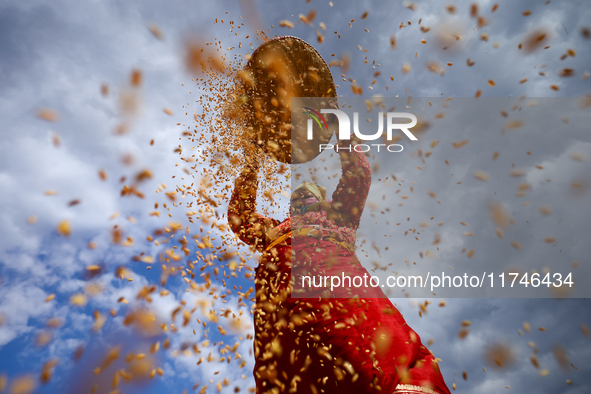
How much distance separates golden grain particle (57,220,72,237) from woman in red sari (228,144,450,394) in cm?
167

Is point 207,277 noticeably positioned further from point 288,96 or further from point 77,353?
point 288,96

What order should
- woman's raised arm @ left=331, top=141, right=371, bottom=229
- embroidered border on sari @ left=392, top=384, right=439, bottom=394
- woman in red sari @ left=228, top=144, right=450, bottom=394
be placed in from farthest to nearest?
woman's raised arm @ left=331, top=141, right=371, bottom=229, woman in red sari @ left=228, top=144, right=450, bottom=394, embroidered border on sari @ left=392, top=384, right=439, bottom=394

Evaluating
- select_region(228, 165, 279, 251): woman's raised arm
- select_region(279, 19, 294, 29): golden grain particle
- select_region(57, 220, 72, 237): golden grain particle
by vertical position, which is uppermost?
select_region(279, 19, 294, 29): golden grain particle

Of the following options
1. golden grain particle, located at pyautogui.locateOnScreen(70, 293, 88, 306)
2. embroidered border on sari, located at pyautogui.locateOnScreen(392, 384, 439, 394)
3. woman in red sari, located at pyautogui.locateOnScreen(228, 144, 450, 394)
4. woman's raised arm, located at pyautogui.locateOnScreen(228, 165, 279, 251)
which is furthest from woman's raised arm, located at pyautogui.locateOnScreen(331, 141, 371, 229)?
golden grain particle, located at pyautogui.locateOnScreen(70, 293, 88, 306)

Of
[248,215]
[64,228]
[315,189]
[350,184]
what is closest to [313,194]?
[315,189]

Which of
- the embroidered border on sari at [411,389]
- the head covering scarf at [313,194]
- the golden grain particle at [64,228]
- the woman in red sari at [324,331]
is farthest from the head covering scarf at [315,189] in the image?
the golden grain particle at [64,228]

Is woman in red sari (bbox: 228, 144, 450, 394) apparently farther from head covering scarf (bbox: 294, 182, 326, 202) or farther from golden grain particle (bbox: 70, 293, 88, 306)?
golden grain particle (bbox: 70, 293, 88, 306)

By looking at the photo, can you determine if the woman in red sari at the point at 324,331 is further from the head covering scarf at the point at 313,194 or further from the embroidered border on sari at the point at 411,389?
A: the head covering scarf at the point at 313,194

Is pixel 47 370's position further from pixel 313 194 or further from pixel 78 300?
pixel 313 194

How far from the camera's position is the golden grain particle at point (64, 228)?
2.22m

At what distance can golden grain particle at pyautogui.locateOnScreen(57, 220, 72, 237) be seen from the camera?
7.29ft

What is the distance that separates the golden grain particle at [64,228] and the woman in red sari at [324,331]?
1667 millimetres

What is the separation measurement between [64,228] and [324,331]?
89.5 inches

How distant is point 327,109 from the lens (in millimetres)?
3584
